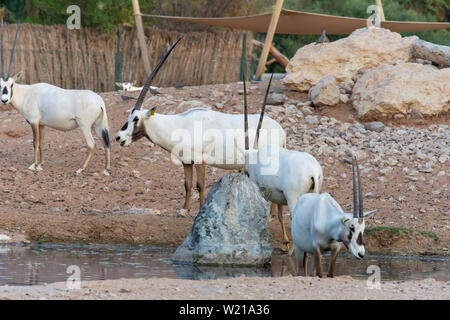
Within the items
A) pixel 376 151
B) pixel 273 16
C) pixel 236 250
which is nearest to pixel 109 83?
pixel 273 16

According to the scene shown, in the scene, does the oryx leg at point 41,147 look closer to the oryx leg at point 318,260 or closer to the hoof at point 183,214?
the hoof at point 183,214

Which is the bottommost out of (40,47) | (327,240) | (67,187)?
(67,187)

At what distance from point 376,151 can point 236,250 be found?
5.60 metres

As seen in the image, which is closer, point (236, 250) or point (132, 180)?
point (236, 250)

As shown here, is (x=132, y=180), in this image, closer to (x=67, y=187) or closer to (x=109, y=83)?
(x=67, y=187)

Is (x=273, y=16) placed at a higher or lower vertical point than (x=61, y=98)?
higher

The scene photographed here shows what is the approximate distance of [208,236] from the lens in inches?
310

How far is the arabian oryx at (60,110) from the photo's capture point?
484 inches

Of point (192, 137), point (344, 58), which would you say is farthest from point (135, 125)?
point (344, 58)

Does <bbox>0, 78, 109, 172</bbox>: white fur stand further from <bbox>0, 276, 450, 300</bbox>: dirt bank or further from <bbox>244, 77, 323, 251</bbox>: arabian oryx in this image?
<bbox>0, 276, 450, 300</bbox>: dirt bank

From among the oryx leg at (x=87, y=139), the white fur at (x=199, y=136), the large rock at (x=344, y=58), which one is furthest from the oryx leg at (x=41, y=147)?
the large rock at (x=344, y=58)

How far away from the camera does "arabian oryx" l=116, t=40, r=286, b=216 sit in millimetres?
9914

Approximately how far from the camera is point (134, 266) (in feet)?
24.3

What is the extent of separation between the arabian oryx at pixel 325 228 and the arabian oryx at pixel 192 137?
10.0 ft
